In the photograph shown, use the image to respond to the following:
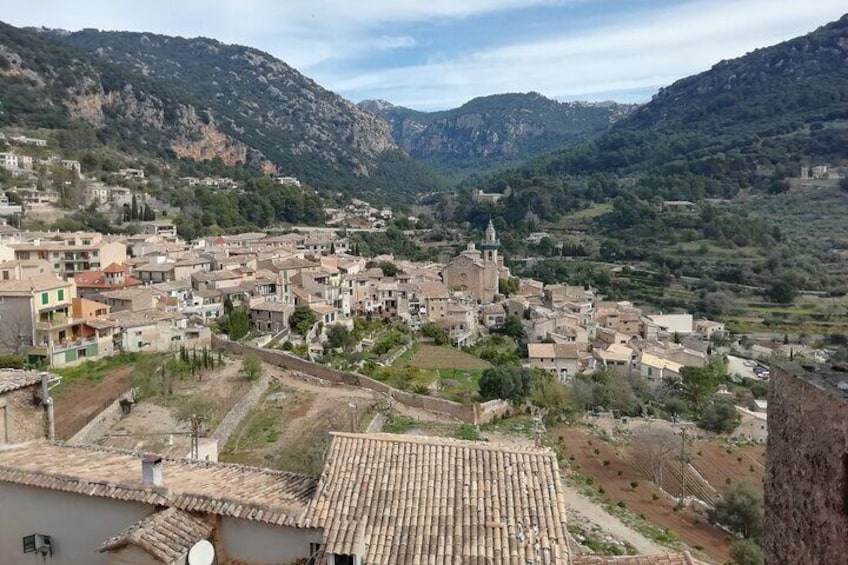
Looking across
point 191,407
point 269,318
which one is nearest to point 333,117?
point 269,318

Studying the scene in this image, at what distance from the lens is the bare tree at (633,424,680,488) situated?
23266 millimetres

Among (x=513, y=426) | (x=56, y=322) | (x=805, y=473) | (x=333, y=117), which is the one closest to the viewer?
(x=805, y=473)

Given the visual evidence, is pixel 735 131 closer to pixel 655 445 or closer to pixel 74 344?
pixel 655 445

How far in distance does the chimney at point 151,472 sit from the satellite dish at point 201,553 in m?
0.87

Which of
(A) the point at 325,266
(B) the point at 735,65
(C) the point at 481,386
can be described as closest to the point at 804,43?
(B) the point at 735,65

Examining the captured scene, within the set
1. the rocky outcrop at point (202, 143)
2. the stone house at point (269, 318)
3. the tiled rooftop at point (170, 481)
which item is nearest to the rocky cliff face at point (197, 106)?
the rocky outcrop at point (202, 143)

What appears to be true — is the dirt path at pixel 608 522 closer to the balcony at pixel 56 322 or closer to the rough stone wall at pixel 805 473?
the rough stone wall at pixel 805 473

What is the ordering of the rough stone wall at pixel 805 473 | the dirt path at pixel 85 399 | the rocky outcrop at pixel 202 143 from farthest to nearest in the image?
the rocky outcrop at pixel 202 143 → the dirt path at pixel 85 399 → the rough stone wall at pixel 805 473

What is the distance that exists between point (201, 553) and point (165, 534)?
343 mm

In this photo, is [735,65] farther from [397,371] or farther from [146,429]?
[146,429]

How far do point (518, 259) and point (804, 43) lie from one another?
72.3m

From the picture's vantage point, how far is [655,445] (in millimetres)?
25328

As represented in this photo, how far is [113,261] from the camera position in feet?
119

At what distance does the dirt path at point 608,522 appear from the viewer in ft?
53.5
